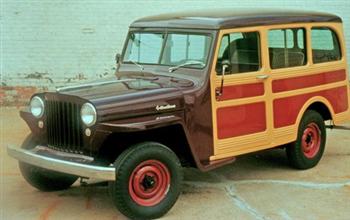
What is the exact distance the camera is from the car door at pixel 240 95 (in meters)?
5.61

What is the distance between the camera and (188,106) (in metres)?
5.34

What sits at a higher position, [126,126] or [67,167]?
[126,126]

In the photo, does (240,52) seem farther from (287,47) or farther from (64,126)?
(64,126)

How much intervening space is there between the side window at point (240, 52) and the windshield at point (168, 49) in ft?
0.62

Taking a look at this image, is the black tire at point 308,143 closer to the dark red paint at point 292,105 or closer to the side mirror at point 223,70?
the dark red paint at point 292,105

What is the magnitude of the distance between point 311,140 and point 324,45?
1158 mm

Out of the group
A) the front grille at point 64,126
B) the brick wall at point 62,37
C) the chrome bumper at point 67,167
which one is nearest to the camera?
the chrome bumper at point 67,167

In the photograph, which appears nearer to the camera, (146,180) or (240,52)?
(146,180)

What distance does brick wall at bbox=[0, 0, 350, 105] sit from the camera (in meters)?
10.1

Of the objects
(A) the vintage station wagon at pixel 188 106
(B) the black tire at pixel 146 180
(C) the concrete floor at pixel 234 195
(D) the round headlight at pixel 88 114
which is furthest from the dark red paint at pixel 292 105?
(D) the round headlight at pixel 88 114

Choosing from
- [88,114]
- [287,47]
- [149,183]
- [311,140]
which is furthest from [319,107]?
[88,114]

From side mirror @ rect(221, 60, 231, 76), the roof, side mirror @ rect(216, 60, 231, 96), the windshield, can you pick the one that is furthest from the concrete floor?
the roof

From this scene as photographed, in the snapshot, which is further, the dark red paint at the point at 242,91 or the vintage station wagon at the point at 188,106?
the dark red paint at the point at 242,91

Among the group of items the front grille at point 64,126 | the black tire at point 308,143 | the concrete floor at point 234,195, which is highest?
the front grille at point 64,126
